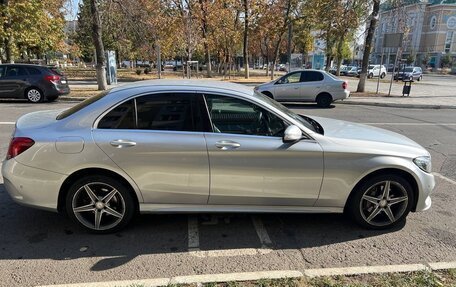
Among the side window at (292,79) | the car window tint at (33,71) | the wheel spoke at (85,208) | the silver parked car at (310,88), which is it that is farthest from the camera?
the side window at (292,79)

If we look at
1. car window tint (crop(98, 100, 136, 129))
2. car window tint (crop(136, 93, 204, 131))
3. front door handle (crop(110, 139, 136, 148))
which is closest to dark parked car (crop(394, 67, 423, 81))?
car window tint (crop(136, 93, 204, 131))

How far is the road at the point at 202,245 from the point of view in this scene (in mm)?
2857

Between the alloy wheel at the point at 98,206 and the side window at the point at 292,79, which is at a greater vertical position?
the side window at the point at 292,79

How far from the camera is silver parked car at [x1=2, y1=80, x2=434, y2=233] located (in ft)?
10.4

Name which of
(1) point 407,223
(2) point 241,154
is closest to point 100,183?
(2) point 241,154

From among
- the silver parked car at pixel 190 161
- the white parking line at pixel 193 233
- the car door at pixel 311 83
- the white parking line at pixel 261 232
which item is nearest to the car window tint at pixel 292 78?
the car door at pixel 311 83

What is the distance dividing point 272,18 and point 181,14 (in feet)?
27.1

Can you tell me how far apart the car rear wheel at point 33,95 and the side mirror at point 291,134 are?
1265 cm

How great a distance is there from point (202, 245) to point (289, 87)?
1126 cm

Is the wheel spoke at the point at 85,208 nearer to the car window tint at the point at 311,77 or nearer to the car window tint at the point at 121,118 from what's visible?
the car window tint at the point at 121,118

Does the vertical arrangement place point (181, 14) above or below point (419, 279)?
above

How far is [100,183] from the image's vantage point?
10.6ft

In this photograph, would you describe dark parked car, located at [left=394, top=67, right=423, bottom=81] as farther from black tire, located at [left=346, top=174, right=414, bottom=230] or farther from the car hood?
black tire, located at [left=346, top=174, right=414, bottom=230]

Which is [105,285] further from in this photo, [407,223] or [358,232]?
[407,223]
